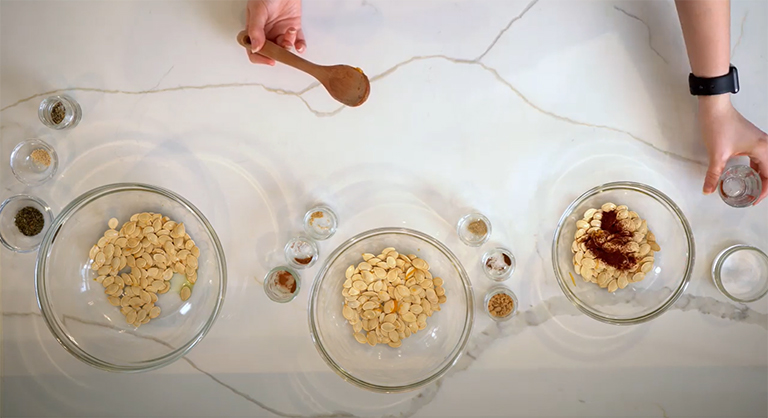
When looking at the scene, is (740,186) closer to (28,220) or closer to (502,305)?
(502,305)

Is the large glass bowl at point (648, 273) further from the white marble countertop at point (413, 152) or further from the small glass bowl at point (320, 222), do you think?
the small glass bowl at point (320, 222)

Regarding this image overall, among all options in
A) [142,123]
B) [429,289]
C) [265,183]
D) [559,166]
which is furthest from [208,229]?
[559,166]

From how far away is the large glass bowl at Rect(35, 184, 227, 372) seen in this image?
0.83 metres

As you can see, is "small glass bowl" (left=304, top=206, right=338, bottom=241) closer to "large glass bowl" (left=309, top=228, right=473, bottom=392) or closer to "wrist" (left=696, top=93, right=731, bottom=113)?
"large glass bowl" (left=309, top=228, right=473, bottom=392)

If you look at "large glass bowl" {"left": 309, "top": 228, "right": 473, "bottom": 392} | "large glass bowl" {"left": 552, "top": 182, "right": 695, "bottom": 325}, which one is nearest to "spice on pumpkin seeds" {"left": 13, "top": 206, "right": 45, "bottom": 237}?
"large glass bowl" {"left": 309, "top": 228, "right": 473, "bottom": 392}

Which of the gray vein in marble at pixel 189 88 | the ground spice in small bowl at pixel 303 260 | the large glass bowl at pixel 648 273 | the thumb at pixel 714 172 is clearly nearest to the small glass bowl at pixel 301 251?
the ground spice in small bowl at pixel 303 260

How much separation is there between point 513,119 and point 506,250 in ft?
0.84

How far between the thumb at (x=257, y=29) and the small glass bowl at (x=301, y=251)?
1.17ft

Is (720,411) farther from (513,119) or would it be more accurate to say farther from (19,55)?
(19,55)

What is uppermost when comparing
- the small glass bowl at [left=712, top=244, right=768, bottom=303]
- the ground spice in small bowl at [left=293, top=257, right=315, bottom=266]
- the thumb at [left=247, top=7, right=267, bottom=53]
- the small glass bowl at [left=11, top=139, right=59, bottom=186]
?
the thumb at [left=247, top=7, right=267, bottom=53]

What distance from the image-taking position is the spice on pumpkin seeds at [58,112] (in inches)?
34.6

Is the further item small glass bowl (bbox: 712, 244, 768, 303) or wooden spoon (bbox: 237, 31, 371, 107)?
small glass bowl (bbox: 712, 244, 768, 303)

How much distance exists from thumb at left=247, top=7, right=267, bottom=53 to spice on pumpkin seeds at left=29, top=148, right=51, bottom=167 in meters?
0.47

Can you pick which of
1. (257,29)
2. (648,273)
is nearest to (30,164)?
(257,29)
